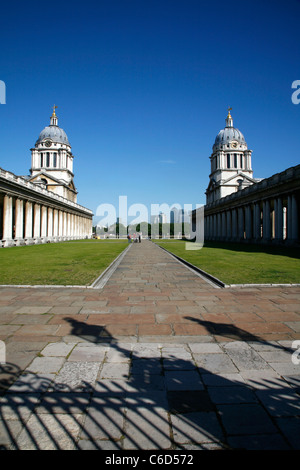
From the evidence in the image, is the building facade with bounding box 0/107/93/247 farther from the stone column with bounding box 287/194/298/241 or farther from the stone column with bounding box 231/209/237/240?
the stone column with bounding box 231/209/237/240

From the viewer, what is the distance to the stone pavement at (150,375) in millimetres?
2463

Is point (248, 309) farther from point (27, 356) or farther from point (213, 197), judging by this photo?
point (213, 197)

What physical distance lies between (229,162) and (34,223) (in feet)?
164

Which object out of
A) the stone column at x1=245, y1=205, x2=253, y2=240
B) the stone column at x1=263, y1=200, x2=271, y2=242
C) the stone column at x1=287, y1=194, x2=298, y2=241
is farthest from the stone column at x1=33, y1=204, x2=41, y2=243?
the stone column at x1=287, y1=194, x2=298, y2=241

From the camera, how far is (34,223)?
42.9 m

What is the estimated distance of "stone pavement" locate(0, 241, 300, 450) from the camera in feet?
8.08

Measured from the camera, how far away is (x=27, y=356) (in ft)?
13.1

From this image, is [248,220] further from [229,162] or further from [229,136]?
[229,136]

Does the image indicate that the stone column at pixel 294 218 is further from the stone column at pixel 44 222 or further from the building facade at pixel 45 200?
the stone column at pixel 44 222

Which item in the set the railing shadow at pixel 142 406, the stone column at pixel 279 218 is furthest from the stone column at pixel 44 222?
the railing shadow at pixel 142 406

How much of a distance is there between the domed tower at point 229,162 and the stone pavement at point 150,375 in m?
65.1
